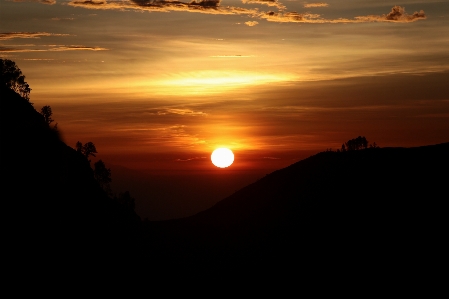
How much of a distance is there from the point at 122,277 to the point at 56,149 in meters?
16.2

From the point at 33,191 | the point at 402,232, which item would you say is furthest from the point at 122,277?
the point at 402,232

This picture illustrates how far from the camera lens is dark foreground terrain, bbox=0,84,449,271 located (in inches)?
2480

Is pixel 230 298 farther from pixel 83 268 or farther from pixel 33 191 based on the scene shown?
pixel 33 191

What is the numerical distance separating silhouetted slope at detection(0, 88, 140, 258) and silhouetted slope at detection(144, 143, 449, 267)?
1227 cm

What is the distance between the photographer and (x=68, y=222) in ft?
212

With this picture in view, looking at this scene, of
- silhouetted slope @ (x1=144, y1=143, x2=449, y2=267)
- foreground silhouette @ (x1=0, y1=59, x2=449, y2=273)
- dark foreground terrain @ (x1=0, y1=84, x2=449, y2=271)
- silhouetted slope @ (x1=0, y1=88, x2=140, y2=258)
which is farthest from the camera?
silhouetted slope @ (x1=144, y1=143, x2=449, y2=267)

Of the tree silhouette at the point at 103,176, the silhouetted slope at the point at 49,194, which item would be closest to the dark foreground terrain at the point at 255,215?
the silhouetted slope at the point at 49,194

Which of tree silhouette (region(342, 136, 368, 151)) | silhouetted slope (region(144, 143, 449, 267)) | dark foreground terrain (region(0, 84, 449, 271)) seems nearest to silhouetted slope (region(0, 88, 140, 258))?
dark foreground terrain (region(0, 84, 449, 271))

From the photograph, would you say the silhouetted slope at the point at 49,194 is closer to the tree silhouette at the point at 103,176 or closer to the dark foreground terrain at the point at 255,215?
the dark foreground terrain at the point at 255,215

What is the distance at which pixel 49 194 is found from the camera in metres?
65.1

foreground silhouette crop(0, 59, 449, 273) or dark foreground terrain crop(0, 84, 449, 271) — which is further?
dark foreground terrain crop(0, 84, 449, 271)

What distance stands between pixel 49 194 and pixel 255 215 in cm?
4004

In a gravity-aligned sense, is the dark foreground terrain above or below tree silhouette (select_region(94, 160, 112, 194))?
below

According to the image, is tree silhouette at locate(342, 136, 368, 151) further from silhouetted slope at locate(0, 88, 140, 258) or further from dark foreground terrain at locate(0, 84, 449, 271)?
silhouetted slope at locate(0, 88, 140, 258)
